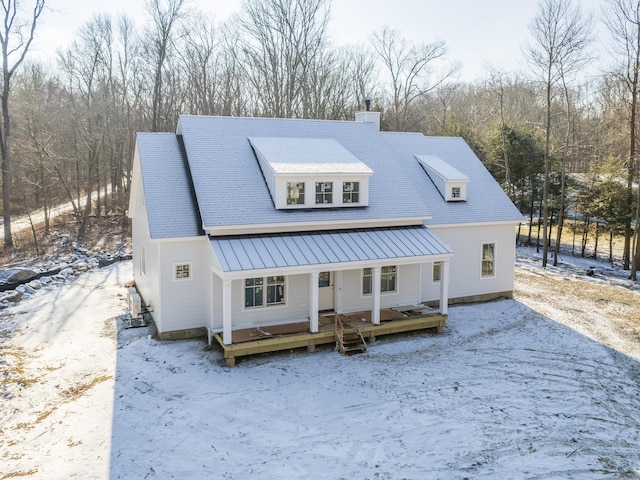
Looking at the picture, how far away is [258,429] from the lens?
9703mm

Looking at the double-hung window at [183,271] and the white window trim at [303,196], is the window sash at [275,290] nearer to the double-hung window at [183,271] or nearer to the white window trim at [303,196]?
the white window trim at [303,196]

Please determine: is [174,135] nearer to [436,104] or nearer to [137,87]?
[137,87]

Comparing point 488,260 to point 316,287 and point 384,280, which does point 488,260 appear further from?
point 316,287

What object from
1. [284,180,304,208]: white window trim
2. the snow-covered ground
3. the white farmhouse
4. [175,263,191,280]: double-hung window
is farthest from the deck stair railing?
[175,263,191,280]: double-hung window

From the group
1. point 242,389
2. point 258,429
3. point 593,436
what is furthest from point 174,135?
point 593,436

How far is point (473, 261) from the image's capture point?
1809 centimetres

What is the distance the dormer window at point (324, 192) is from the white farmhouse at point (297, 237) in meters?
0.03

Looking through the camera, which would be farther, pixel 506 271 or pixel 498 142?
pixel 498 142

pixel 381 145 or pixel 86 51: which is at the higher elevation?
pixel 86 51

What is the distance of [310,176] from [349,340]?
4.92m

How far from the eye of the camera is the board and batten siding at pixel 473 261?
57.2ft

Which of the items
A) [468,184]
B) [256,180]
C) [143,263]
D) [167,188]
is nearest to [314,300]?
[256,180]

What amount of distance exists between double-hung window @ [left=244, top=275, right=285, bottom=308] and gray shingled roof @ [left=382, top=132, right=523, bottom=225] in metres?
5.81

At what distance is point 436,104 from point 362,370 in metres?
51.2
